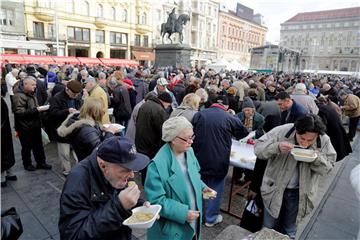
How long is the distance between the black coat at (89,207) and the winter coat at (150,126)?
2450mm

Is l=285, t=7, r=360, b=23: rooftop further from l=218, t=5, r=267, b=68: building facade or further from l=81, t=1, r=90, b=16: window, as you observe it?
l=81, t=1, r=90, b=16: window

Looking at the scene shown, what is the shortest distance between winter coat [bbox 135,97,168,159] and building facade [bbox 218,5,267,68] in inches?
2514

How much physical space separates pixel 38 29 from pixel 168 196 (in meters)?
40.5

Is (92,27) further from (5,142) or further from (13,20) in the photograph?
(5,142)

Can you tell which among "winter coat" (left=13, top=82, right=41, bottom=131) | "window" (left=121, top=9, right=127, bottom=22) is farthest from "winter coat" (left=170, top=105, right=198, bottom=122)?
"window" (left=121, top=9, right=127, bottom=22)

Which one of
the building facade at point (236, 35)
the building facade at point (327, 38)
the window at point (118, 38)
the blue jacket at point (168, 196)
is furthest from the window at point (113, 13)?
the building facade at point (327, 38)

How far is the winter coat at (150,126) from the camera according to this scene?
412 centimetres

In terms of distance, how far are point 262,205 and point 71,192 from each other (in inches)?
88.8

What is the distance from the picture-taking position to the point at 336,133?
5012mm

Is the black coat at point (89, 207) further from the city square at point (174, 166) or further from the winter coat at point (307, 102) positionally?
the winter coat at point (307, 102)

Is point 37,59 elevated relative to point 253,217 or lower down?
elevated

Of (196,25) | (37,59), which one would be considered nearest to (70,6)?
(37,59)

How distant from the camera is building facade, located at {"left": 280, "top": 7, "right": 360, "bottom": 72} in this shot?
8294 centimetres

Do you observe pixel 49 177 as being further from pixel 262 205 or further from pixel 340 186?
pixel 340 186
